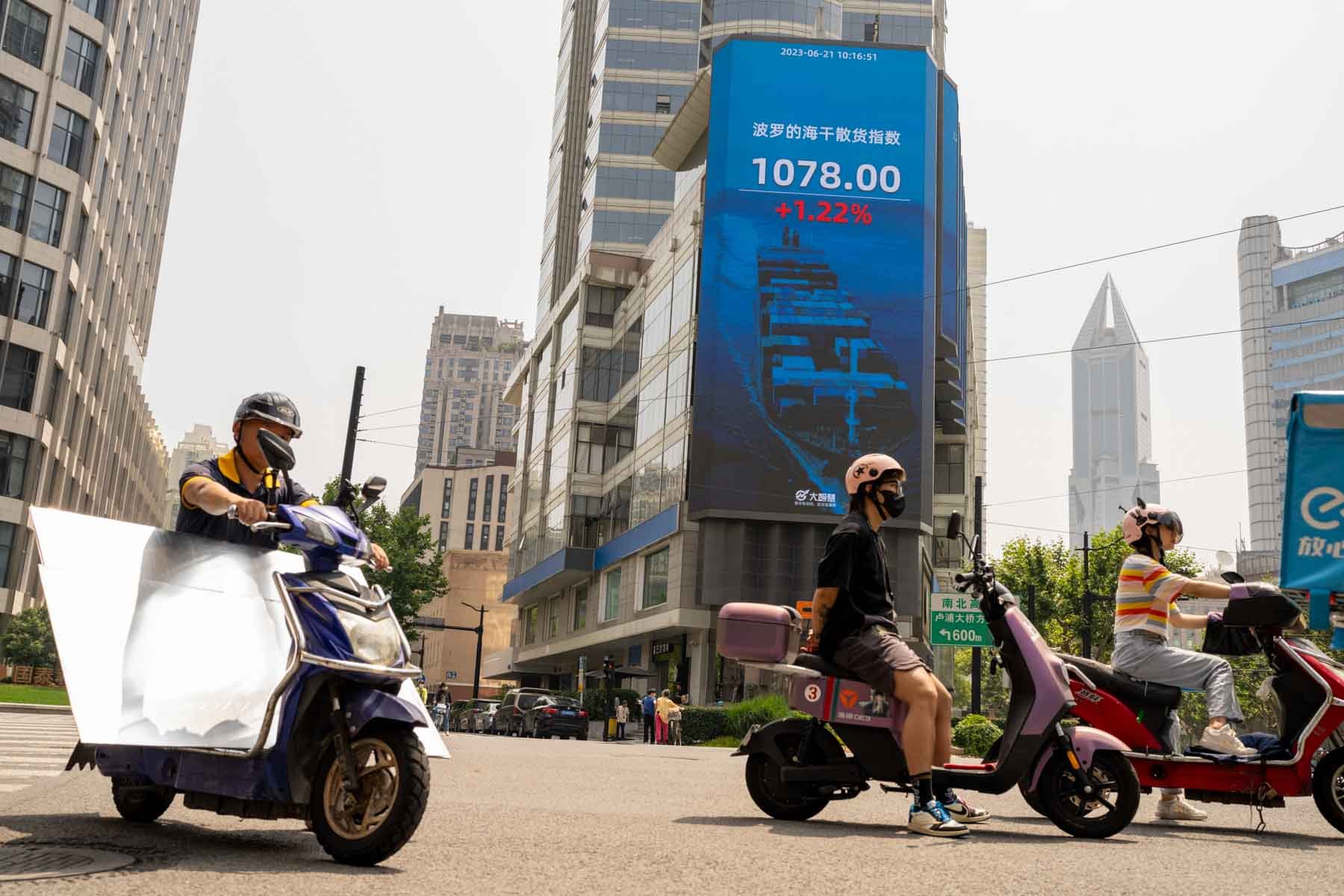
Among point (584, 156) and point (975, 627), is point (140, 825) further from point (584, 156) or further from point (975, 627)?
point (584, 156)

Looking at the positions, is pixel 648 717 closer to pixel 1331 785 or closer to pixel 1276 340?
pixel 1331 785

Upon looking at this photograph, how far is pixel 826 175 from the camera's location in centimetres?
4609

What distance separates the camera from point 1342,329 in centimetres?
16988

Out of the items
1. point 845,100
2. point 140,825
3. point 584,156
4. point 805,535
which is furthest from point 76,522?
point 584,156

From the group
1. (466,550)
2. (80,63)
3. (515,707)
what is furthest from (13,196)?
(466,550)

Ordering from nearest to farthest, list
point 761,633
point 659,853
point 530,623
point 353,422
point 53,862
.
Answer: point 53,862, point 659,853, point 761,633, point 353,422, point 530,623

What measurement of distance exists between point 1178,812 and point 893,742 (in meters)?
2.49

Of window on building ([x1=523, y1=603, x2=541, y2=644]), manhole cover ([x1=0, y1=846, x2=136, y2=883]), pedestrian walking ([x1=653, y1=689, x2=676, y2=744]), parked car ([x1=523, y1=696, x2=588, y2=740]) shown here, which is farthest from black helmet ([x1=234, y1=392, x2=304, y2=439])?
window on building ([x1=523, y1=603, x2=541, y2=644])

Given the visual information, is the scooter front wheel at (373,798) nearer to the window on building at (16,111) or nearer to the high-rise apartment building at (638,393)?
the high-rise apartment building at (638,393)

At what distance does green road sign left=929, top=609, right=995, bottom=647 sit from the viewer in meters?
29.5

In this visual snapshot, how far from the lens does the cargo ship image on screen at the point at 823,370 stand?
43656 mm

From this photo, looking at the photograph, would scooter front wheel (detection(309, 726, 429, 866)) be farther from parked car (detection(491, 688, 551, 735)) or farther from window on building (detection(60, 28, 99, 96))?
window on building (detection(60, 28, 99, 96))

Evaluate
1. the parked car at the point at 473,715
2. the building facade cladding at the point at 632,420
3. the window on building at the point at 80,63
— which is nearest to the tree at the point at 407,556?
the parked car at the point at 473,715

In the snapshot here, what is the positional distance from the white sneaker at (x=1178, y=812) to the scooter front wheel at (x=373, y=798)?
516 centimetres
